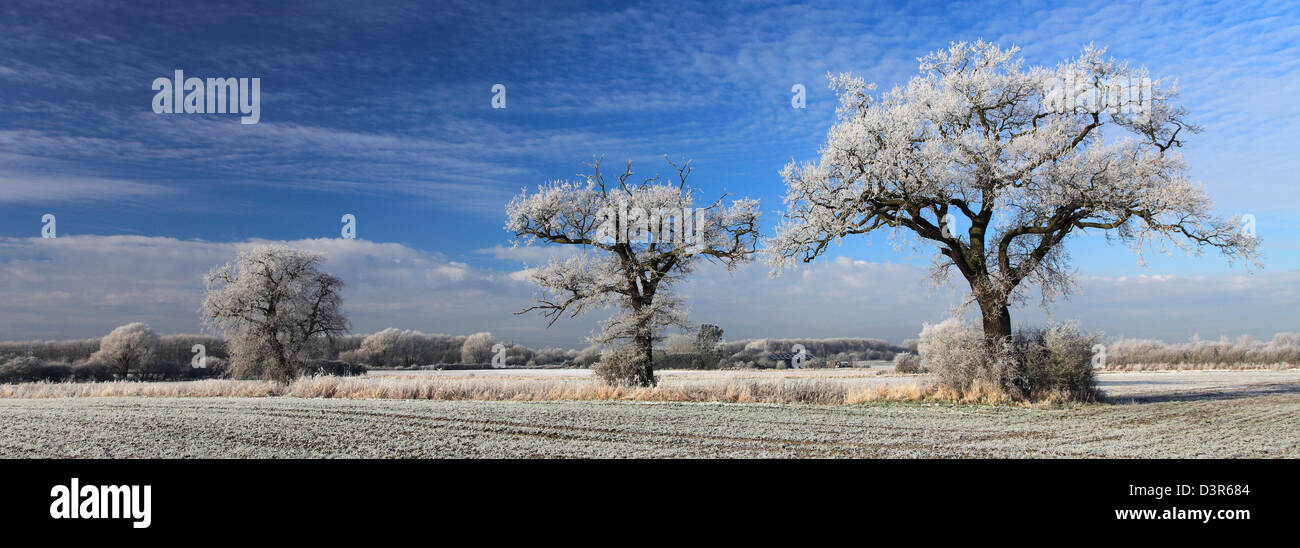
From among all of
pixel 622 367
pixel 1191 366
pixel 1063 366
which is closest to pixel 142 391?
pixel 622 367

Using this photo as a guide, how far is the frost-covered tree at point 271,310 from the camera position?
3061 centimetres

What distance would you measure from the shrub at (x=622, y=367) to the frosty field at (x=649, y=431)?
257 inches

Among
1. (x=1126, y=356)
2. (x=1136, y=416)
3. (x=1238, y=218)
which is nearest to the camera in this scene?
(x=1136, y=416)

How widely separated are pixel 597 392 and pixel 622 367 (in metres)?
1.96

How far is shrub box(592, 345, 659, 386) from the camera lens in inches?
877

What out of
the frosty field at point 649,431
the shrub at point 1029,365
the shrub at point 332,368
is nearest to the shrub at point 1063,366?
the shrub at point 1029,365

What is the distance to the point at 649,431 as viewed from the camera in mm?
10695

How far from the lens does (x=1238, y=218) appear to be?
55.8 feet

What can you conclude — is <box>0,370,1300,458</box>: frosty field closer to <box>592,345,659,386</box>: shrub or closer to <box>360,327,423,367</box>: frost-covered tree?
<box>592,345,659,386</box>: shrub

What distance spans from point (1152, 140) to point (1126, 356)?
103 ft

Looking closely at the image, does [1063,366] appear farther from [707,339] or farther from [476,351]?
[476,351]

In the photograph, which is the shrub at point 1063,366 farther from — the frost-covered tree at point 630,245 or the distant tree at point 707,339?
the distant tree at point 707,339
